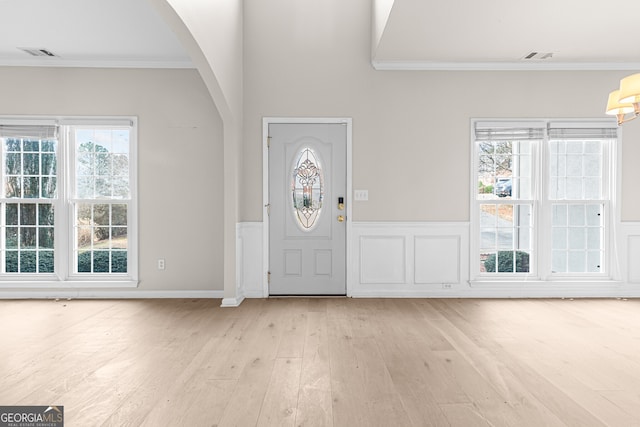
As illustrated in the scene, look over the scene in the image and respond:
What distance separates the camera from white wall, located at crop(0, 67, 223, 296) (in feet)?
16.7

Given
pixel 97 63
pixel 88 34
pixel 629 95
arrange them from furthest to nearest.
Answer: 1. pixel 97 63
2. pixel 88 34
3. pixel 629 95

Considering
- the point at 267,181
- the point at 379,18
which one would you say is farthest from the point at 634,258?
the point at 267,181

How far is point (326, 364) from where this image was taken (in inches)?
115

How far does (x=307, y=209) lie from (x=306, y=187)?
0.27 m

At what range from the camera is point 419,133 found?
5.12 m

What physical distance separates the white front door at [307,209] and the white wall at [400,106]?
0.18 m

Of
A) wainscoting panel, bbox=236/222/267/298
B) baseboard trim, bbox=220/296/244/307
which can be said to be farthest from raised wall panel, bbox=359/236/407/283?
baseboard trim, bbox=220/296/244/307

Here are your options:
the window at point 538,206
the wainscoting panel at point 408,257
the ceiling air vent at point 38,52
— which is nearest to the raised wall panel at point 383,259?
the wainscoting panel at point 408,257

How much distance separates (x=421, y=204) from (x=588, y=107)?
232cm

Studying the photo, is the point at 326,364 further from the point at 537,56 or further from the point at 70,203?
the point at 537,56

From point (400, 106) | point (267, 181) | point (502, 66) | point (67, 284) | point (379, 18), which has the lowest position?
point (67, 284)

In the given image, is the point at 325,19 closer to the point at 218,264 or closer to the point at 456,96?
the point at 456,96

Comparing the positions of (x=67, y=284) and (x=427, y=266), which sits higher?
(x=427, y=266)

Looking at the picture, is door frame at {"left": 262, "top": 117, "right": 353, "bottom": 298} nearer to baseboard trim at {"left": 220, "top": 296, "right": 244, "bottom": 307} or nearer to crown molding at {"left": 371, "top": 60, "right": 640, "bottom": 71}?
baseboard trim at {"left": 220, "top": 296, "right": 244, "bottom": 307}
